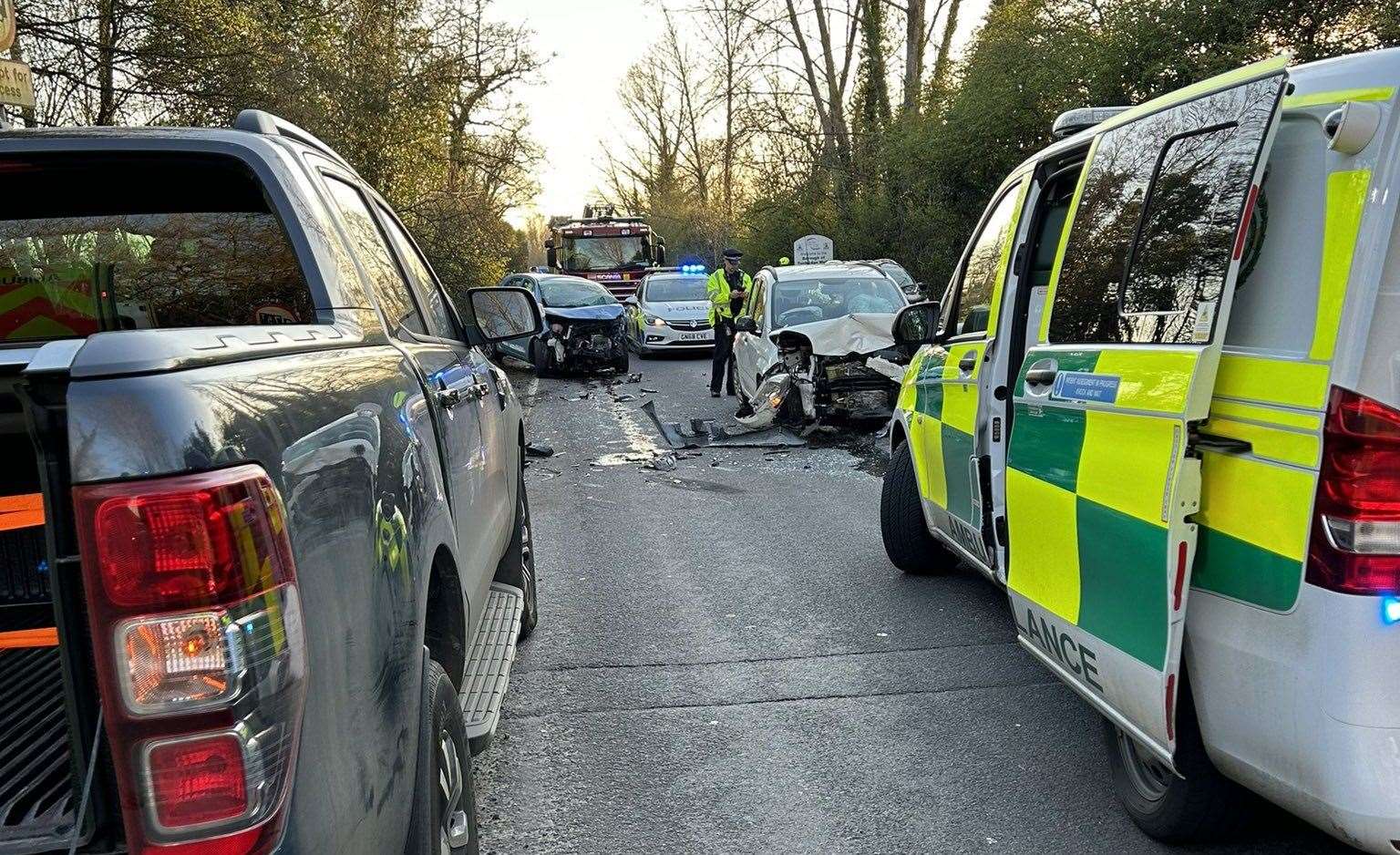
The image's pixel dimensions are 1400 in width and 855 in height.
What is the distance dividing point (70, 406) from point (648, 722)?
3.28 m

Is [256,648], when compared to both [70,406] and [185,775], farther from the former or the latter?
[70,406]

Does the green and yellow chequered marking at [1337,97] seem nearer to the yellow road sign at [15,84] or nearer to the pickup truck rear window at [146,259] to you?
the pickup truck rear window at [146,259]

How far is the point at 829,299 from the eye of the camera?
12555 mm

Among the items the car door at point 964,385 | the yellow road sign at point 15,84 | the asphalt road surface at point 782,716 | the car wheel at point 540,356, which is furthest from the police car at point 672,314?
the yellow road sign at point 15,84

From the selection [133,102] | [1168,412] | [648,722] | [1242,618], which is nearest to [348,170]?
[648,722]

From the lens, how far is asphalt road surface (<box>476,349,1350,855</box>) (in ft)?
11.6

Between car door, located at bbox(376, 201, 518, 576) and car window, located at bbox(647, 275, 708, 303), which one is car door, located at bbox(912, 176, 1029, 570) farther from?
car window, located at bbox(647, 275, 708, 303)

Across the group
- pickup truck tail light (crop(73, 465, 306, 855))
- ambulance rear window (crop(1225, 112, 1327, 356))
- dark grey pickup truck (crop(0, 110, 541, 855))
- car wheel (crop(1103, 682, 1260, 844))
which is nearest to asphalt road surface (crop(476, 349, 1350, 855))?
car wheel (crop(1103, 682, 1260, 844))

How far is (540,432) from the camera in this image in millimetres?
13180

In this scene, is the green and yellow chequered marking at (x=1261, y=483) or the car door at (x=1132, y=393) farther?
the car door at (x=1132, y=393)

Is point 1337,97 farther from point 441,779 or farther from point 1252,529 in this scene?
point 441,779

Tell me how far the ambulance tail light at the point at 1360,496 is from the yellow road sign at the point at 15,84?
584 centimetres

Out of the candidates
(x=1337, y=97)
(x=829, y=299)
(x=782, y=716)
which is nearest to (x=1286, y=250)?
(x=1337, y=97)

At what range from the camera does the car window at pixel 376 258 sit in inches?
126
